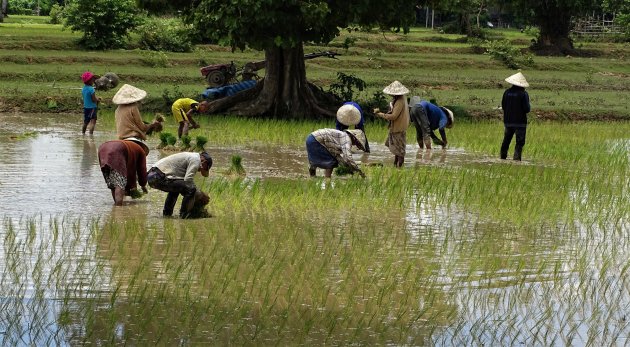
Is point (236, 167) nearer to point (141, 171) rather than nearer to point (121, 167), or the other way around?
point (141, 171)

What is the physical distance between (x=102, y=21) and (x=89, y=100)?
15.8 metres

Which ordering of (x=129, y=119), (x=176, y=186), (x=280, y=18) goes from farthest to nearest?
(x=280, y=18) < (x=129, y=119) < (x=176, y=186)

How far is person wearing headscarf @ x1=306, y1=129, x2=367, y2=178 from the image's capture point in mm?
12922

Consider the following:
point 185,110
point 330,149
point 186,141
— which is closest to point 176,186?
point 330,149

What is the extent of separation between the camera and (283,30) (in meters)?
20.8

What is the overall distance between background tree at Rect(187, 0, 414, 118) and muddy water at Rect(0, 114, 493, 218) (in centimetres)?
288

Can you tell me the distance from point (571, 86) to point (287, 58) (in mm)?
11935

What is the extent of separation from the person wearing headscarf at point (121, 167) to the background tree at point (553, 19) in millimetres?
32793

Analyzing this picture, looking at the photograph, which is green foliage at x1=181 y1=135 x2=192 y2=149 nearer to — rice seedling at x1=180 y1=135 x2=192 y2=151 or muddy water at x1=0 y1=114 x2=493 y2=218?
rice seedling at x1=180 y1=135 x2=192 y2=151

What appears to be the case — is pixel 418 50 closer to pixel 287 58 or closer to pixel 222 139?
pixel 287 58

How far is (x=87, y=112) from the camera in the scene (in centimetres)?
1778

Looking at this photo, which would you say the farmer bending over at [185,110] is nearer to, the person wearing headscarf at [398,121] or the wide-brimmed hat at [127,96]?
the person wearing headscarf at [398,121]

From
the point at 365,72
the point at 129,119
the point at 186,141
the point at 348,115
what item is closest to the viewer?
the point at 129,119

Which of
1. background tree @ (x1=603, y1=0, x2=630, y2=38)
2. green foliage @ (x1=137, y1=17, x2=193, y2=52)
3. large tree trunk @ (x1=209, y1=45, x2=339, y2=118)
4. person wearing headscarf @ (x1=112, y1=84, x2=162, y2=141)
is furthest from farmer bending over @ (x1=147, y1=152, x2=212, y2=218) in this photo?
background tree @ (x1=603, y1=0, x2=630, y2=38)
